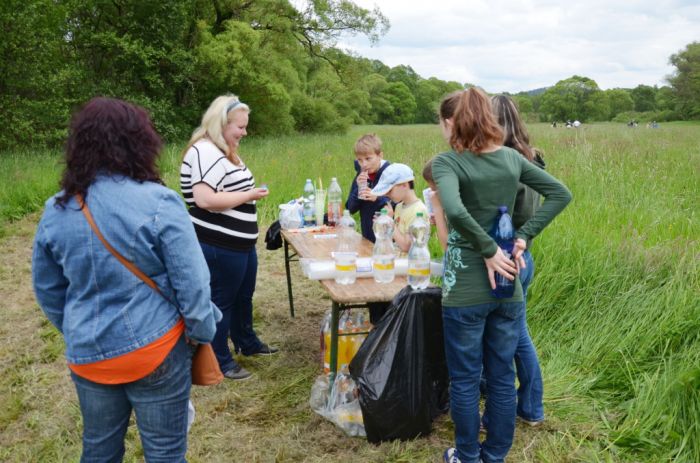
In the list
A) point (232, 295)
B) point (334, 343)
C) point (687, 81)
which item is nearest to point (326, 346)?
point (334, 343)

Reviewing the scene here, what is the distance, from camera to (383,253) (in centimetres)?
294

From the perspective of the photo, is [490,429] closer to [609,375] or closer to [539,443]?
[539,443]

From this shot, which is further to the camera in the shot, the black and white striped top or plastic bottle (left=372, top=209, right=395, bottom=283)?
the black and white striped top

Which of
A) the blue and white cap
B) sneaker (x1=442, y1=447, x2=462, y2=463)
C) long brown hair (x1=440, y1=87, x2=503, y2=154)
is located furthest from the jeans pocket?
the blue and white cap

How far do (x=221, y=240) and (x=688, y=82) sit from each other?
175 ft

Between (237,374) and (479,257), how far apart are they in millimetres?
2047

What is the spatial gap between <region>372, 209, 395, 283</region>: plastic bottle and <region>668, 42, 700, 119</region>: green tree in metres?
46.5

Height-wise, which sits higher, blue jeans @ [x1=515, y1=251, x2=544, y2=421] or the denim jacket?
the denim jacket

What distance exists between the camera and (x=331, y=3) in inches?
773

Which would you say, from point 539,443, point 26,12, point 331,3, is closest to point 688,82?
point 331,3

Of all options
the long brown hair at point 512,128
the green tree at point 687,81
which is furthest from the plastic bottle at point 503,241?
the green tree at point 687,81

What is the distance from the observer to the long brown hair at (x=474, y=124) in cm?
203

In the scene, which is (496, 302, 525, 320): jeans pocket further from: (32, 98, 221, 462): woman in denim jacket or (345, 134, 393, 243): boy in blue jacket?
(345, 134, 393, 243): boy in blue jacket

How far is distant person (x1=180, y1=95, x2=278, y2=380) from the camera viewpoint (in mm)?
3000
